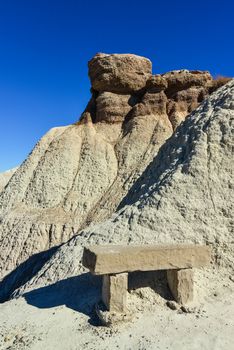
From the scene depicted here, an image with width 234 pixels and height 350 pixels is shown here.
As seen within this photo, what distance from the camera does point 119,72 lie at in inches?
805

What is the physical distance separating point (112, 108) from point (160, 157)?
11.6 meters

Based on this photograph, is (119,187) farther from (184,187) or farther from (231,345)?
(231,345)

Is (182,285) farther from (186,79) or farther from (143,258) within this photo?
(186,79)

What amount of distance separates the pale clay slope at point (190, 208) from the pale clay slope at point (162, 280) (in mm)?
19

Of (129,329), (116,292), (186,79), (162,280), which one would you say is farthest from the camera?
(186,79)

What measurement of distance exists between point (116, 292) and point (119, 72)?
55.3 feet

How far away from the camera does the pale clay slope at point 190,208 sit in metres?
6.74

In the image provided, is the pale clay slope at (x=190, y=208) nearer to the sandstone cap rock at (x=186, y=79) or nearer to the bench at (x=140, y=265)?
the bench at (x=140, y=265)

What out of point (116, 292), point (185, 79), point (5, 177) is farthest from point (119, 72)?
point (116, 292)

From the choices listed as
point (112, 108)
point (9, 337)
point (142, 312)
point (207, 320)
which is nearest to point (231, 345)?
point (207, 320)

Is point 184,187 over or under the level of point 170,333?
over

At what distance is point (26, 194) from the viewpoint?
1802 cm

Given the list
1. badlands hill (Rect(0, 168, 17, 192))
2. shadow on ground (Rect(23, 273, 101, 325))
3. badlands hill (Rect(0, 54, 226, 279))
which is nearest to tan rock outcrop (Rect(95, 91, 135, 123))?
badlands hill (Rect(0, 54, 226, 279))

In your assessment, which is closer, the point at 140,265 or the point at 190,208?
the point at 140,265
